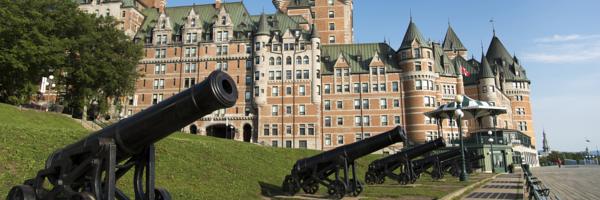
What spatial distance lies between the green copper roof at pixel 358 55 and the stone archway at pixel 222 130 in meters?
16.9

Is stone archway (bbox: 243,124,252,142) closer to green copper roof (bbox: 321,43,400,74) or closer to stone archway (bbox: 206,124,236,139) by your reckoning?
stone archway (bbox: 206,124,236,139)

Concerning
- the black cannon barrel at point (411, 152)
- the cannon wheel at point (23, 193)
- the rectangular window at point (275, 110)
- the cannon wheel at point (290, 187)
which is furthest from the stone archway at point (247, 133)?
the cannon wheel at point (23, 193)

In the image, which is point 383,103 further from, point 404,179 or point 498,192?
point 498,192

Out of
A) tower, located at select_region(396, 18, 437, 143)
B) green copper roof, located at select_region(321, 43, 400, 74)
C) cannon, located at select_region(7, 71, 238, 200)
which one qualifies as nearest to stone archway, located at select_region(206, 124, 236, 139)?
green copper roof, located at select_region(321, 43, 400, 74)

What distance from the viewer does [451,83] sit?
67812 millimetres

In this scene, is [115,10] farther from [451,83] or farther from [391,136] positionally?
[391,136]

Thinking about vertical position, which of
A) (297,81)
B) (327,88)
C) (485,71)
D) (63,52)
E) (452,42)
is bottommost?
(63,52)

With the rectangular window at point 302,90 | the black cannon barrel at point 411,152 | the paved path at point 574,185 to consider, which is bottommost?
the paved path at point 574,185

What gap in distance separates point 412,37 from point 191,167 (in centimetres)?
5244

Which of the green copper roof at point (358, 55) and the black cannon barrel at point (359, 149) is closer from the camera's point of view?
the black cannon barrel at point (359, 149)

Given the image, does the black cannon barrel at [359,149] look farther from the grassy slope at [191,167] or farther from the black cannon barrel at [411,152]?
the black cannon barrel at [411,152]

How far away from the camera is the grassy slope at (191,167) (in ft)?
47.9

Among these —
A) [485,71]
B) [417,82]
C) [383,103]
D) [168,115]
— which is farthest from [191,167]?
[485,71]

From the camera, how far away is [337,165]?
15.9 m
